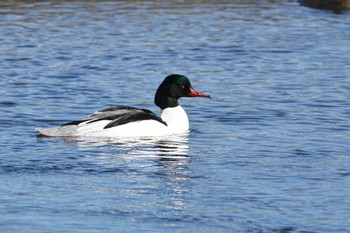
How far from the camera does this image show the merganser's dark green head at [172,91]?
700 inches

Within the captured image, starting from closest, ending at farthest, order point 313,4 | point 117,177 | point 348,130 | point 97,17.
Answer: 1. point 117,177
2. point 348,130
3. point 97,17
4. point 313,4

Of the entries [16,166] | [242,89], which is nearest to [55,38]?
[242,89]

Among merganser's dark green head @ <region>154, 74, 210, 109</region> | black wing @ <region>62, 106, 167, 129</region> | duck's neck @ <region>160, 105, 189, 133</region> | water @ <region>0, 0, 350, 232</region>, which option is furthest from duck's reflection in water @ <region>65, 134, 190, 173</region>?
merganser's dark green head @ <region>154, 74, 210, 109</region>

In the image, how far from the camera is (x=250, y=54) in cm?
2538

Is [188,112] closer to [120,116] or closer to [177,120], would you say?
[177,120]

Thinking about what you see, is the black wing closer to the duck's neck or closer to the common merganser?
the common merganser

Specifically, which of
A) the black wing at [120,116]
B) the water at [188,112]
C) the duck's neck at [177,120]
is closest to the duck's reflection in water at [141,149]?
the water at [188,112]

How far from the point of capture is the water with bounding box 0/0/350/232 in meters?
12.0

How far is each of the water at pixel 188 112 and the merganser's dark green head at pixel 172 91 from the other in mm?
540

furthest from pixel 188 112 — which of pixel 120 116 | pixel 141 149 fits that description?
pixel 141 149

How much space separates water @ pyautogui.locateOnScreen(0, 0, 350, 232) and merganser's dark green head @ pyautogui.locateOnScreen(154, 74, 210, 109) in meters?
0.54

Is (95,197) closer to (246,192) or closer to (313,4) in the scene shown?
(246,192)

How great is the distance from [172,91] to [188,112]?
4.76 ft

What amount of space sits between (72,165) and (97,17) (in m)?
17.6
